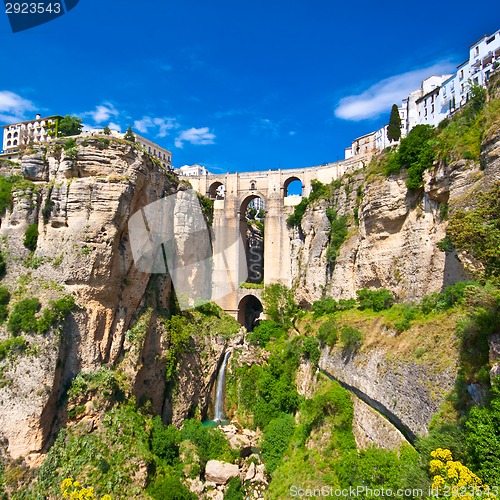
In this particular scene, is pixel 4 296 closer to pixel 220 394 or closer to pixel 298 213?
pixel 220 394

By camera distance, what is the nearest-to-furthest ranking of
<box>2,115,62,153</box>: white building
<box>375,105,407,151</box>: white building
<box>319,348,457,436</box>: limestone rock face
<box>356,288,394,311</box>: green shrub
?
<box>319,348,457,436</box>: limestone rock face, <box>356,288,394,311</box>: green shrub, <box>375,105,407,151</box>: white building, <box>2,115,62,153</box>: white building

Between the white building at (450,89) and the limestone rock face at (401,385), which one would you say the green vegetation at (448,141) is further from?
the limestone rock face at (401,385)

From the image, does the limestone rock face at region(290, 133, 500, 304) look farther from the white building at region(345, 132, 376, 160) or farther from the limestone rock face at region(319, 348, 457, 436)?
the white building at region(345, 132, 376, 160)

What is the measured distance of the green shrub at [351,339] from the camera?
65.2 feet

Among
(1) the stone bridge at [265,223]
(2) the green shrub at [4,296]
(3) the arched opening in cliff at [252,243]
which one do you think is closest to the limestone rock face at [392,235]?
(1) the stone bridge at [265,223]

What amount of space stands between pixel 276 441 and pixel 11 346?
13.6m

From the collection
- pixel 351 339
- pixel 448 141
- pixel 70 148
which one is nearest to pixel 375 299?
pixel 351 339

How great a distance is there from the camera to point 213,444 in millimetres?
22438

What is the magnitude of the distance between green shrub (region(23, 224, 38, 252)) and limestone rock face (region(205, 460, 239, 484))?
46.8 feet

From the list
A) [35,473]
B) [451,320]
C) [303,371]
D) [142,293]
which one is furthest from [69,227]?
[451,320]

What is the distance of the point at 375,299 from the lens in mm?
22656

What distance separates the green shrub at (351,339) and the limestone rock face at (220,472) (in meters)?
8.37

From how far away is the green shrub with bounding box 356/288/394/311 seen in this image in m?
22.2

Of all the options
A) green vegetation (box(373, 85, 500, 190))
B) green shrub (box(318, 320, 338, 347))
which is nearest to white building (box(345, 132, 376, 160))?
green vegetation (box(373, 85, 500, 190))
